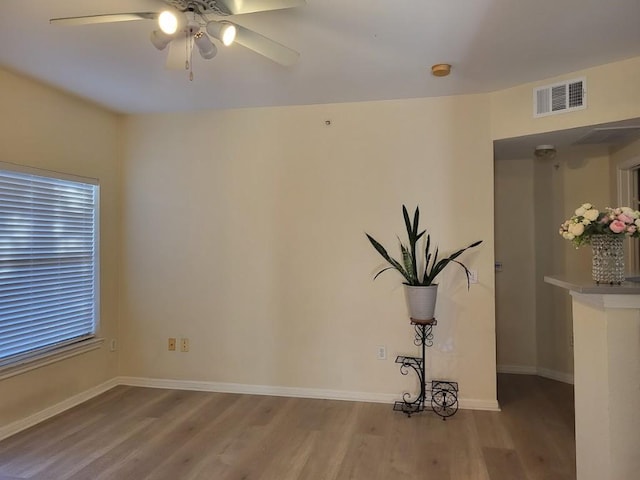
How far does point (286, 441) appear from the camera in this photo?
8.92 feet

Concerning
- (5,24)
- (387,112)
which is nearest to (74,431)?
(5,24)

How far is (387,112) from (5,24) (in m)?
2.61

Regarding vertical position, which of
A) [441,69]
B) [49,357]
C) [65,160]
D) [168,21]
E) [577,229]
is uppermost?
[441,69]

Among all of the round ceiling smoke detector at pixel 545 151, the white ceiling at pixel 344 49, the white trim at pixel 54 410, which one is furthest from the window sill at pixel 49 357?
the round ceiling smoke detector at pixel 545 151

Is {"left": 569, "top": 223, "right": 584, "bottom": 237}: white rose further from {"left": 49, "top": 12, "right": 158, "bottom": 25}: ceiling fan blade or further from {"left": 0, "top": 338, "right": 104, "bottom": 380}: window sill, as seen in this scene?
{"left": 0, "top": 338, "right": 104, "bottom": 380}: window sill

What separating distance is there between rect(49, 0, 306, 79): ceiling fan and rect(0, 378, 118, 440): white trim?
271cm

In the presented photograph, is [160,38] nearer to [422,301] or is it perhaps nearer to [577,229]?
[577,229]

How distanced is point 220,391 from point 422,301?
200cm

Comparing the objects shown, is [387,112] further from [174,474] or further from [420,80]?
[174,474]

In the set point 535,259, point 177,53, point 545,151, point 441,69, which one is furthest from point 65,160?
point 535,259

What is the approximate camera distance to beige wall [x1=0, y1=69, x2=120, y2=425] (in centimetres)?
286

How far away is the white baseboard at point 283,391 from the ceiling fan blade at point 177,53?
2674 mm

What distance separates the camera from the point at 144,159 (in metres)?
3.85

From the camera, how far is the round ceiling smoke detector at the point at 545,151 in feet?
11.1
